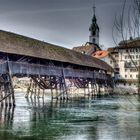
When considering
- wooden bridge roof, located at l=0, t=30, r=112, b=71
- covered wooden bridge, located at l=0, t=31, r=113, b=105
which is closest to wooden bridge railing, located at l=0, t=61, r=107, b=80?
covered wooden bridge, located at l=0, t=31, r=113, b=105

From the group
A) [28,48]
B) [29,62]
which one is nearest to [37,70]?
[29,62]

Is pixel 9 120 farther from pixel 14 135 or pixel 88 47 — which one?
pixel 88 47

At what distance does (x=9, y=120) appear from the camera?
21.0m

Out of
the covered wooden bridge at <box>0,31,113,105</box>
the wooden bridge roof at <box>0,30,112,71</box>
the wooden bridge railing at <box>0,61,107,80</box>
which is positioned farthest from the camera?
the wooden bridge roof at <box>0,30,112,71</box>

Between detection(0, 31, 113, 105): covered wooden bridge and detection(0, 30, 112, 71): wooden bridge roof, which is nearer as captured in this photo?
detection(0, 31, 113, 105): covered wooden bridge

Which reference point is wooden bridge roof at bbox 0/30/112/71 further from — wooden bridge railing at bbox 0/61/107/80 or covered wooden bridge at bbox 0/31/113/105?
wooden bridge railing at bbox 0/61/107/80

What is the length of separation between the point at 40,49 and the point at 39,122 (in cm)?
1889

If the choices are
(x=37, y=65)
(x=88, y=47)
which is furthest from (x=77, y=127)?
(x=88, y=47)

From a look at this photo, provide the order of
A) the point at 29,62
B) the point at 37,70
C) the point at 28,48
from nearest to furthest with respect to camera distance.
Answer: the point at 28,48 → the point at 37,70 → the point at 29,62

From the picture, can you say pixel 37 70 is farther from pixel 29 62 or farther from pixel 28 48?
pixel 28 48

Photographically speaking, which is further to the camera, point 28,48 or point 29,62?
point 29,62

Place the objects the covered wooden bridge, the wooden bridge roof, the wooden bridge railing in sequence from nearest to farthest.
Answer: the covered wooden bridge, the wooden bridge railing, the wooden bridge roof

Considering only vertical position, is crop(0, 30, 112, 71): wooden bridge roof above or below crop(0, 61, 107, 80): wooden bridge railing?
above

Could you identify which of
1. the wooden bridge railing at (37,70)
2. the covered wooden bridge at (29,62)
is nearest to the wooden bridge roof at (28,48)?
the covered wooden bridge at (29,62)
